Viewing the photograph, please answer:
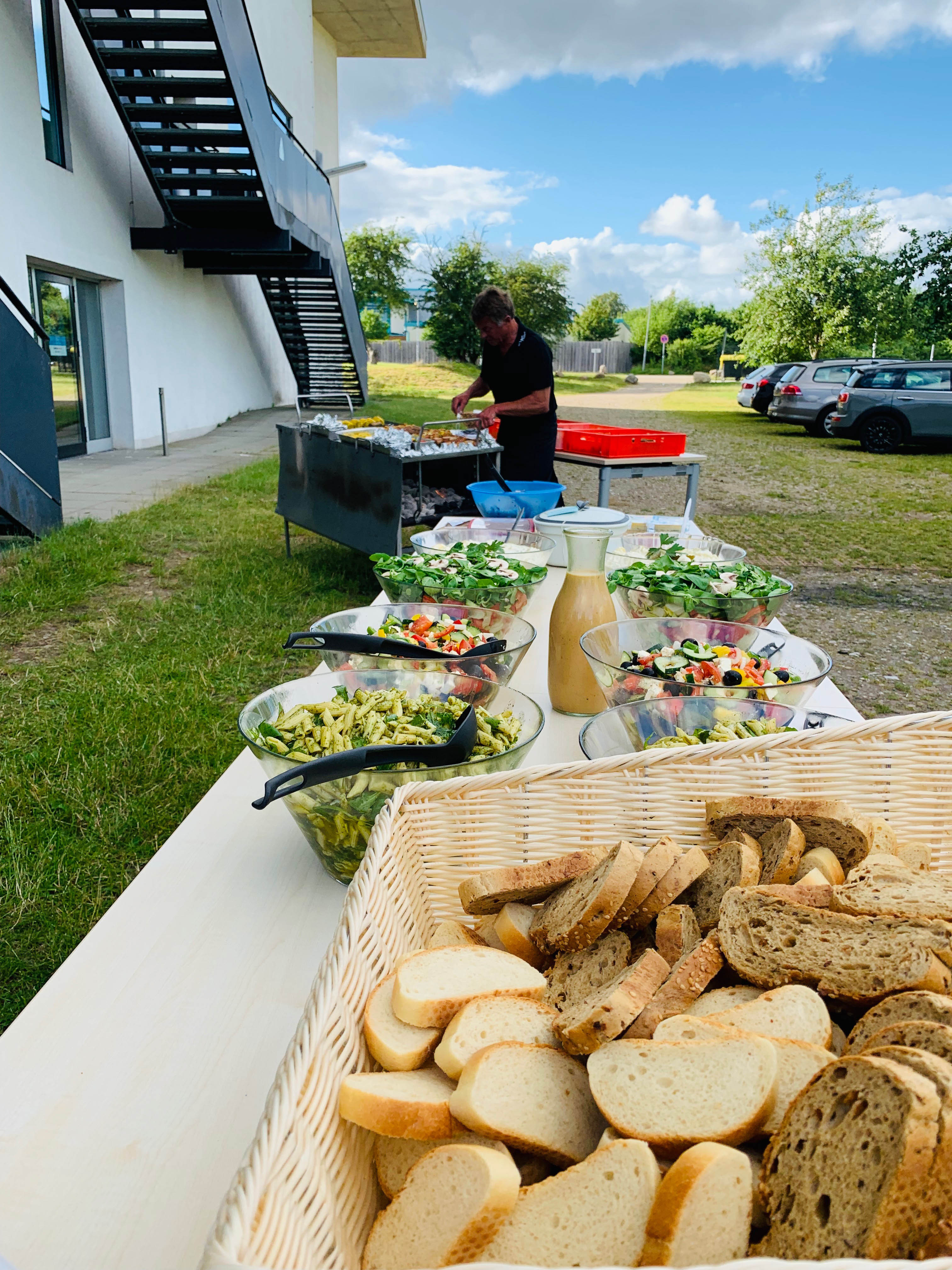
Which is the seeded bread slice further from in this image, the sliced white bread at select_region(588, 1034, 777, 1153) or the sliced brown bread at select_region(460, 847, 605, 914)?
the sliced white bread at select_region(588, 1034, 777, 1153)

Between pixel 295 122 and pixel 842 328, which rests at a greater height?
pixel 295 122

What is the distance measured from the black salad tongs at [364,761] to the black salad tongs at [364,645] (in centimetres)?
37

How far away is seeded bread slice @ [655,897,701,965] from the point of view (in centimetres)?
98

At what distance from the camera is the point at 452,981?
2.92ft

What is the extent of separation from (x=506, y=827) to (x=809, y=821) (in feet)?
1.28

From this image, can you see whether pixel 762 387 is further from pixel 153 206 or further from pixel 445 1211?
pixel 445 1211

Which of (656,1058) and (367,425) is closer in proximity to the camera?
(656,1058)

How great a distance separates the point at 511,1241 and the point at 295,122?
19920mm

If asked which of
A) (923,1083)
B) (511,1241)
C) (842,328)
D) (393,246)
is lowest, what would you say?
(511,1241)

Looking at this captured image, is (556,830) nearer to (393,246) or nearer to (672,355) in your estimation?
(393,246)

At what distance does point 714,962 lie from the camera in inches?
36.3

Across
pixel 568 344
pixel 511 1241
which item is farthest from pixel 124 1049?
pixel 568 344

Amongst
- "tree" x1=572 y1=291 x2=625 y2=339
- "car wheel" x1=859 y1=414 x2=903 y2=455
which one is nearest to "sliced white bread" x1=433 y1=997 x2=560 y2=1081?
"car wheel" x1=859 y1=414 x2=903 y2=455

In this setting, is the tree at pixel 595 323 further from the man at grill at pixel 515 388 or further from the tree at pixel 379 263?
the man at grill at pixel 515 388
